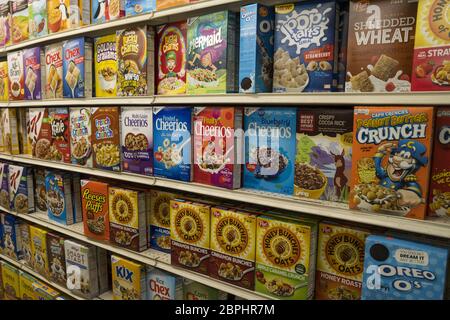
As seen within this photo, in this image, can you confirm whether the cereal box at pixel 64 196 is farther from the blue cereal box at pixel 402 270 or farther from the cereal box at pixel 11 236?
the blue cereal box at pixel 402 270

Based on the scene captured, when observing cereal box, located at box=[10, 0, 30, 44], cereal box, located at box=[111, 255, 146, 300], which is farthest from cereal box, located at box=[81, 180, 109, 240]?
cereal box, located at box=[10, 0, 30, 44]

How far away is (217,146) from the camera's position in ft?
5.16

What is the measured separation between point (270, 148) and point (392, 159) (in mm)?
489

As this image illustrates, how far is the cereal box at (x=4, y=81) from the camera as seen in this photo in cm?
267

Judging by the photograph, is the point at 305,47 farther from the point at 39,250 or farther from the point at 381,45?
the point at 39,250

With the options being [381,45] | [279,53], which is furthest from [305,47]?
[381,45]

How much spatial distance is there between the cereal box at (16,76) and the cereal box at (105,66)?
770 millimetres

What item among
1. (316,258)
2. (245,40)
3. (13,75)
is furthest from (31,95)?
(316,258)

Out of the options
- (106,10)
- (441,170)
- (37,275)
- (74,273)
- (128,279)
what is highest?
(106,10)

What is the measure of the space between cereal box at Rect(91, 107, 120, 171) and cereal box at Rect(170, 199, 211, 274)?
1.71 feet

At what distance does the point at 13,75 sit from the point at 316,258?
252cm

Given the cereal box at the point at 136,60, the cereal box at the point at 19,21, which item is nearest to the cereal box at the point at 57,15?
the cereal box at the point at 19,21

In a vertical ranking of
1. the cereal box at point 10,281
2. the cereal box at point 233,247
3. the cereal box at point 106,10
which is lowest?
the cereal box at point 10,281
